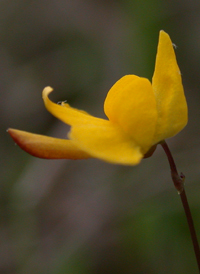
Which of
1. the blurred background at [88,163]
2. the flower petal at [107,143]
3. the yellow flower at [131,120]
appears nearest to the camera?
the flower petal at [107,143]

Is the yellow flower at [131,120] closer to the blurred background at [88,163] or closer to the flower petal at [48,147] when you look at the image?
the flower petal at [48,147]

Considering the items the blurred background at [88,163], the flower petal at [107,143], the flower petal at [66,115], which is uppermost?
the flower petal at [66,115]

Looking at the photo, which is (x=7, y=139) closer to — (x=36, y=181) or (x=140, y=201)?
(x=36, y=181)

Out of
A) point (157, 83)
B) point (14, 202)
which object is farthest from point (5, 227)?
point (157, 83)

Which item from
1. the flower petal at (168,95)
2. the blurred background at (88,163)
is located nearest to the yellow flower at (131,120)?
the flower petal at (168,95)

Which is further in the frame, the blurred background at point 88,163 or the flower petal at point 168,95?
the blurred background at point 88,163

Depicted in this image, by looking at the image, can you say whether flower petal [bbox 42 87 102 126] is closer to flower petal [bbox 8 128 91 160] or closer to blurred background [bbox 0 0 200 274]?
flower petal [bbox 8 128 91 160]

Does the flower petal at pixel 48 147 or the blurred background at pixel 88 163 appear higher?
the flower petal at pixel 48 147

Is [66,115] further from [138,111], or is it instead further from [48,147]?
[138,111]
